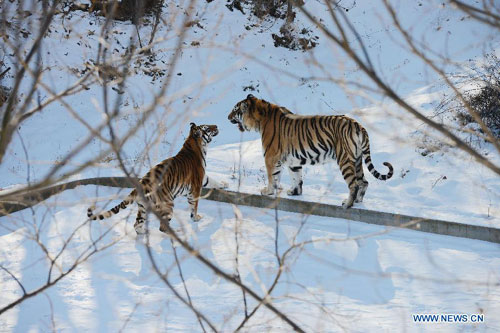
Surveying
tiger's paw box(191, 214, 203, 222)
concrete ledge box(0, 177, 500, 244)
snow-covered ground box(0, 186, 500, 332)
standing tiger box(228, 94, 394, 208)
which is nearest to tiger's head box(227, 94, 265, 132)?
standing tiger box(228, 94, 394, 208)

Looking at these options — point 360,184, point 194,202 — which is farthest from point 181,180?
point 360,184

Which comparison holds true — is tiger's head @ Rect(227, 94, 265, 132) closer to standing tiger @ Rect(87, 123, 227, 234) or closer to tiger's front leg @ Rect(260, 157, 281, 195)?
tiger's front leg @ Rect(260, 157, 281, 195)

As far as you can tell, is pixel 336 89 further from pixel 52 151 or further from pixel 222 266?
pixel 222 266

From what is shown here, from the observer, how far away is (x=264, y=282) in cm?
496

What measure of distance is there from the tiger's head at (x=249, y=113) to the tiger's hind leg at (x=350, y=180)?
4.41 ft

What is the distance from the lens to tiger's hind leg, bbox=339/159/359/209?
679 cm

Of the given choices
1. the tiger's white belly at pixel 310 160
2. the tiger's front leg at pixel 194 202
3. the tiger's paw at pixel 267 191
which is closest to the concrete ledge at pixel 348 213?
the tiger's paw at pixel 267 191

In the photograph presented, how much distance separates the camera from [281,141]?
24.5ft

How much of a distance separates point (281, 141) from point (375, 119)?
124 inches

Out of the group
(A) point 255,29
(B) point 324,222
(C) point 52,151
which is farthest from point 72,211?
(A) point 255,29

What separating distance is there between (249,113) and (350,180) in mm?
1642

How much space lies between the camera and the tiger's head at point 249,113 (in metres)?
7.69

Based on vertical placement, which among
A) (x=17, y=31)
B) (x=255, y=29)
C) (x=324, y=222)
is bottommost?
(x=324, y=222)

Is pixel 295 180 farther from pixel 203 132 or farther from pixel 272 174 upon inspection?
pixel 203 132
